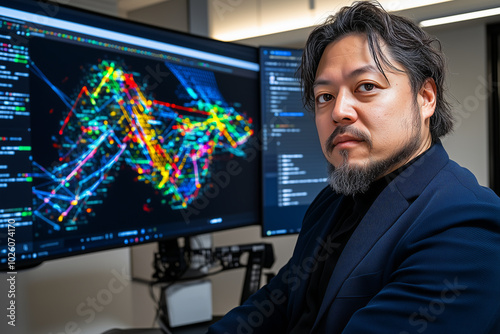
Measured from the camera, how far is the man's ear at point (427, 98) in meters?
0.94

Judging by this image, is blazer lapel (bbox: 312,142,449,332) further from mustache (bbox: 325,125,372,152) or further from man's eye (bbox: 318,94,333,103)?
man's eye (bbox: 318,94,333,103)

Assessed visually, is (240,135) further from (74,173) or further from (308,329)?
(308,329)

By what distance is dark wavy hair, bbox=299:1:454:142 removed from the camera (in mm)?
912

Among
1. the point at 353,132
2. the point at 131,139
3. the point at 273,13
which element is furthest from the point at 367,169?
the point at 273,13

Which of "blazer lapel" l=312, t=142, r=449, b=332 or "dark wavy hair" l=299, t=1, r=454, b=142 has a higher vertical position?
A: "dark wavy hair" l=299, t=1, r=454, b=142

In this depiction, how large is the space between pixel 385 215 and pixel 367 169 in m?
0.11

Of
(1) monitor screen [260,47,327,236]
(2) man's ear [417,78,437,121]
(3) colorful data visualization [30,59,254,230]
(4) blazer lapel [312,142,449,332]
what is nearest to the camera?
(4) blazer lapel [312,142,449,332]

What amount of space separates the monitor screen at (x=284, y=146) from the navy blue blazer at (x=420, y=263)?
538 mm

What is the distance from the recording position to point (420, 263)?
0.70 metres

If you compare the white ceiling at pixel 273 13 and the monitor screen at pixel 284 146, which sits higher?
the white ceiling at pixel 273 13

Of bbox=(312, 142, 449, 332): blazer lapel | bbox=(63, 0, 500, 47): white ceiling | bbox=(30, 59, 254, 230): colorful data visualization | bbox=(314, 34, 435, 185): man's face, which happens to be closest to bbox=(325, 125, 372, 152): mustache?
bbox=(314, 34, 435, 185): man's face

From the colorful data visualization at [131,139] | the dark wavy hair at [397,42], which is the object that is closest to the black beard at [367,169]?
the dark wavy hair at [397,42]

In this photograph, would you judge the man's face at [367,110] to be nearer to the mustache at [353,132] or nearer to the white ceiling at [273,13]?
the mustache at [353,132]

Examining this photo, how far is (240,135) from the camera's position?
150cm
